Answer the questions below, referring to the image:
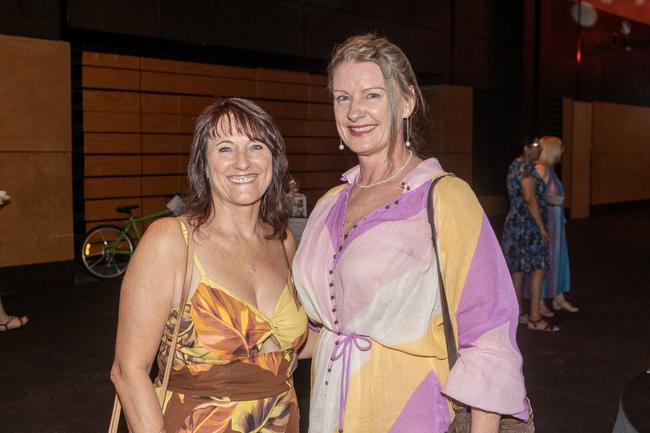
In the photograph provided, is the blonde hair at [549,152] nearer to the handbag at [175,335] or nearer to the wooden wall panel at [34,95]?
the wooden wall panel at [34,95]

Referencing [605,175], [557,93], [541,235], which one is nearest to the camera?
[541,235]

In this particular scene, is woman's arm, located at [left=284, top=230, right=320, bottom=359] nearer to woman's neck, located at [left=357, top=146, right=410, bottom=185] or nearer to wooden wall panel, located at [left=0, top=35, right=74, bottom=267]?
woman's neck, located at [left=357, top=146, right=410, bottom=185]

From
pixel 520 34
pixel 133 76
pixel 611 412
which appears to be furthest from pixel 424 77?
pixel 611 412

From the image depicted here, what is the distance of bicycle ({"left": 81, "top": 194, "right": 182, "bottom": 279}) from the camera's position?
933cm

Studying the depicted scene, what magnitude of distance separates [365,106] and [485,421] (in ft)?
3.03

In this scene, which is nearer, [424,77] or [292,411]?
[292,411]

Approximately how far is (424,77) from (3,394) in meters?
11.5

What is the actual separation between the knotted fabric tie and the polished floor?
2.86 metres

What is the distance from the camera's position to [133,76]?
33.8ft

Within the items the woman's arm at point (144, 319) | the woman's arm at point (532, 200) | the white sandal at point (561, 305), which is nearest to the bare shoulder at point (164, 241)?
the woman's arm at point (144, 319)

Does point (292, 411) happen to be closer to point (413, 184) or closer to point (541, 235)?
point (413, 184)

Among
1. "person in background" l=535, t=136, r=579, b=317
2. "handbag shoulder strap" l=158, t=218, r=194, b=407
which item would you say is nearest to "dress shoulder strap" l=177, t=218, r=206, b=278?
"handbag shoulder strap" l=158, t=218, r=194, b=407

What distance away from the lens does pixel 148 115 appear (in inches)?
415

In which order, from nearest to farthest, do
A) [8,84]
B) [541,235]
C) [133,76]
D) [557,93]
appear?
1. [541,235]
2. [8,84]
3. [133,76]
4. [557,93]
